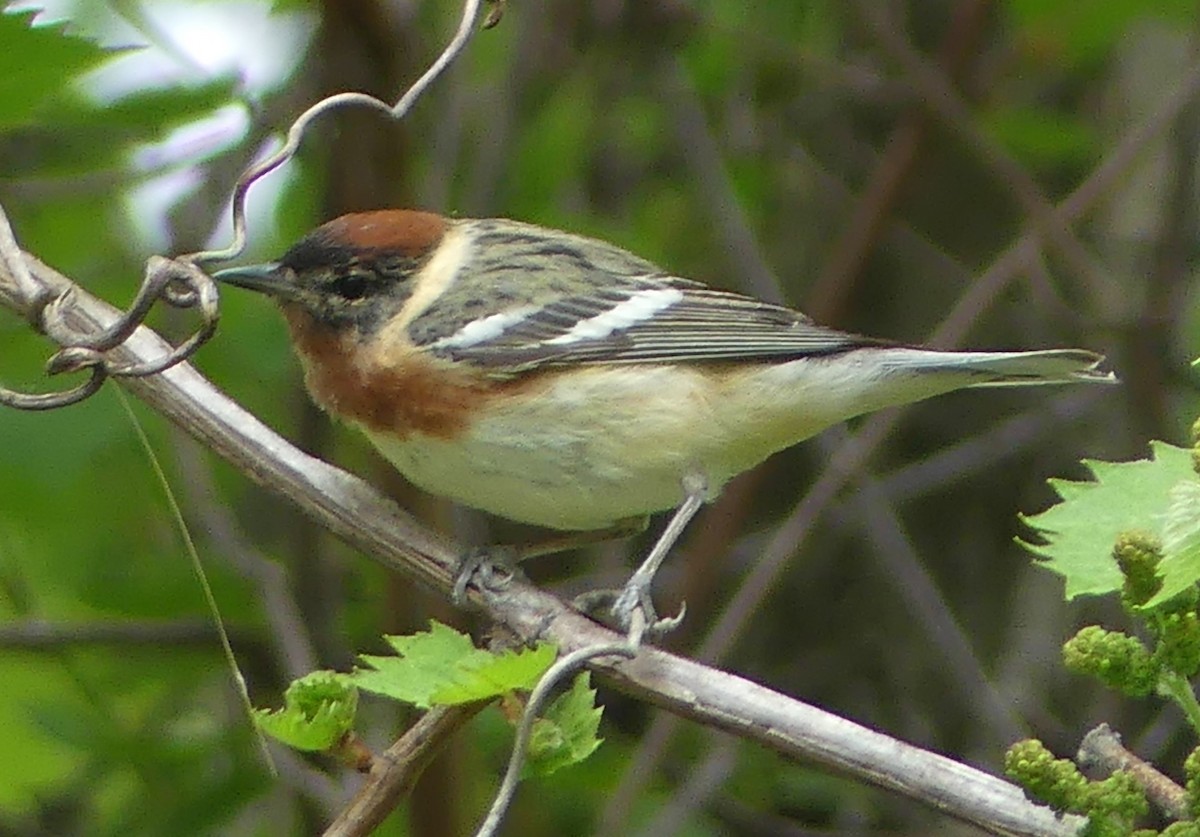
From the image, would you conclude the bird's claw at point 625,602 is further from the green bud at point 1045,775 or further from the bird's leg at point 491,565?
the green bud at point 1045,775

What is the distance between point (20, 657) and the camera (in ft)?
13.8

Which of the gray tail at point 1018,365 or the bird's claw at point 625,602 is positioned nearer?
the bird's claw at point 625,602

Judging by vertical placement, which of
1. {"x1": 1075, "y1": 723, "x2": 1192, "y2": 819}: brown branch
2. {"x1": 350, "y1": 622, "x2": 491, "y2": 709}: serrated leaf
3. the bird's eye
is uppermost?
{"x1": 1075, "y1": 723, "x2": 1192, "y2": 819}: brown branch

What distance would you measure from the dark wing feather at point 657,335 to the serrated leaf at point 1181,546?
5.26 feet

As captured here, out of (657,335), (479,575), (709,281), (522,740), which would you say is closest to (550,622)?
(479,575)

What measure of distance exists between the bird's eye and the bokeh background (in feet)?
1.39

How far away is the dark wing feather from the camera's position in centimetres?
315

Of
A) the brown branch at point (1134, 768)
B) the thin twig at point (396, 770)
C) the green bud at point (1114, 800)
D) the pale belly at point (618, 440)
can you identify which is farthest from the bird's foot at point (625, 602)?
the green bud at point (1114, 800)

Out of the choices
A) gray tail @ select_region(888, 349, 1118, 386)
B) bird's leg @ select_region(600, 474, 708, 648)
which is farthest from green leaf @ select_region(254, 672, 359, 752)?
gray tail @ select_region(888, 349, 1118, 386)

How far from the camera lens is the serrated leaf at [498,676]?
1.81 metres

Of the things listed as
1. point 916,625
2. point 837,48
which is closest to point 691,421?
point 916,625

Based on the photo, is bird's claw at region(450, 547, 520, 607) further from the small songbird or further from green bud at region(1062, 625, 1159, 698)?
green bud at region(1062, 625, 1159, 698)

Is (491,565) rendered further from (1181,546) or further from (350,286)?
(1181,546)

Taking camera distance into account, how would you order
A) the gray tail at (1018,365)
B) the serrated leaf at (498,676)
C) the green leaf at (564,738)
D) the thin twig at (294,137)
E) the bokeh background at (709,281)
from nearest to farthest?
the serrated leaf at (498,676) < the green leaf at (564,738) < the thin twig at (294,137) < the gray tail at (1018,365) < the bokeh background at (709,281)
